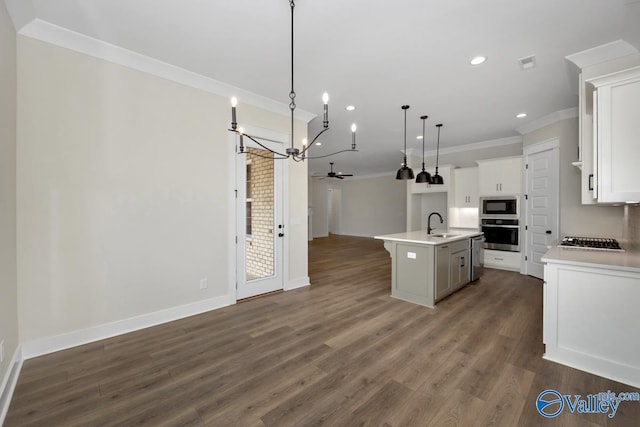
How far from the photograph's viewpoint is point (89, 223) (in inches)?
103

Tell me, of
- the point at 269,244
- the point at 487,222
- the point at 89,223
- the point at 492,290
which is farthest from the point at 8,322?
the point at 487,222

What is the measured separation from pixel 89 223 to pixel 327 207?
32.4ft

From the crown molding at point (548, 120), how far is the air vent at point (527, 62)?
84.8 inches

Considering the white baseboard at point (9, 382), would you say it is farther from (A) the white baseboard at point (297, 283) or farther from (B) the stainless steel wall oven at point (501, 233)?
(B) the stainless steel wall oven at point (501, 233)

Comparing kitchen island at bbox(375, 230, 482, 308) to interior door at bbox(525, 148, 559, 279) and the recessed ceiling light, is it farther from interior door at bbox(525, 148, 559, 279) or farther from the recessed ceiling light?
the recessed ceiling light

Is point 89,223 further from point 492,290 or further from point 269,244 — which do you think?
point 492,290

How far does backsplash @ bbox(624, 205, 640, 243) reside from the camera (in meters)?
2.95

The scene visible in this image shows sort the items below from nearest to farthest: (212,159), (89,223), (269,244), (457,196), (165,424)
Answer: (165,424) → (89,223) → (212,159) → (269,244) → (457,196)

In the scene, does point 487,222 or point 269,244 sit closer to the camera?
point 269,244

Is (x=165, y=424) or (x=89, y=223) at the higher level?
(x=89, y=223)

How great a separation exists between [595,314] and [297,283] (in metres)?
3.49

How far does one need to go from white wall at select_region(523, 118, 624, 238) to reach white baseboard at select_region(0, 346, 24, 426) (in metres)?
6.88

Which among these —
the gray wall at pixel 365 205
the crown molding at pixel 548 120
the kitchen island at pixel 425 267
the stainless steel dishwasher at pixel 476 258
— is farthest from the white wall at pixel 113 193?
the gray wall at pixel 365 205

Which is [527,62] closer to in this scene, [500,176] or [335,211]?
[500,176]
